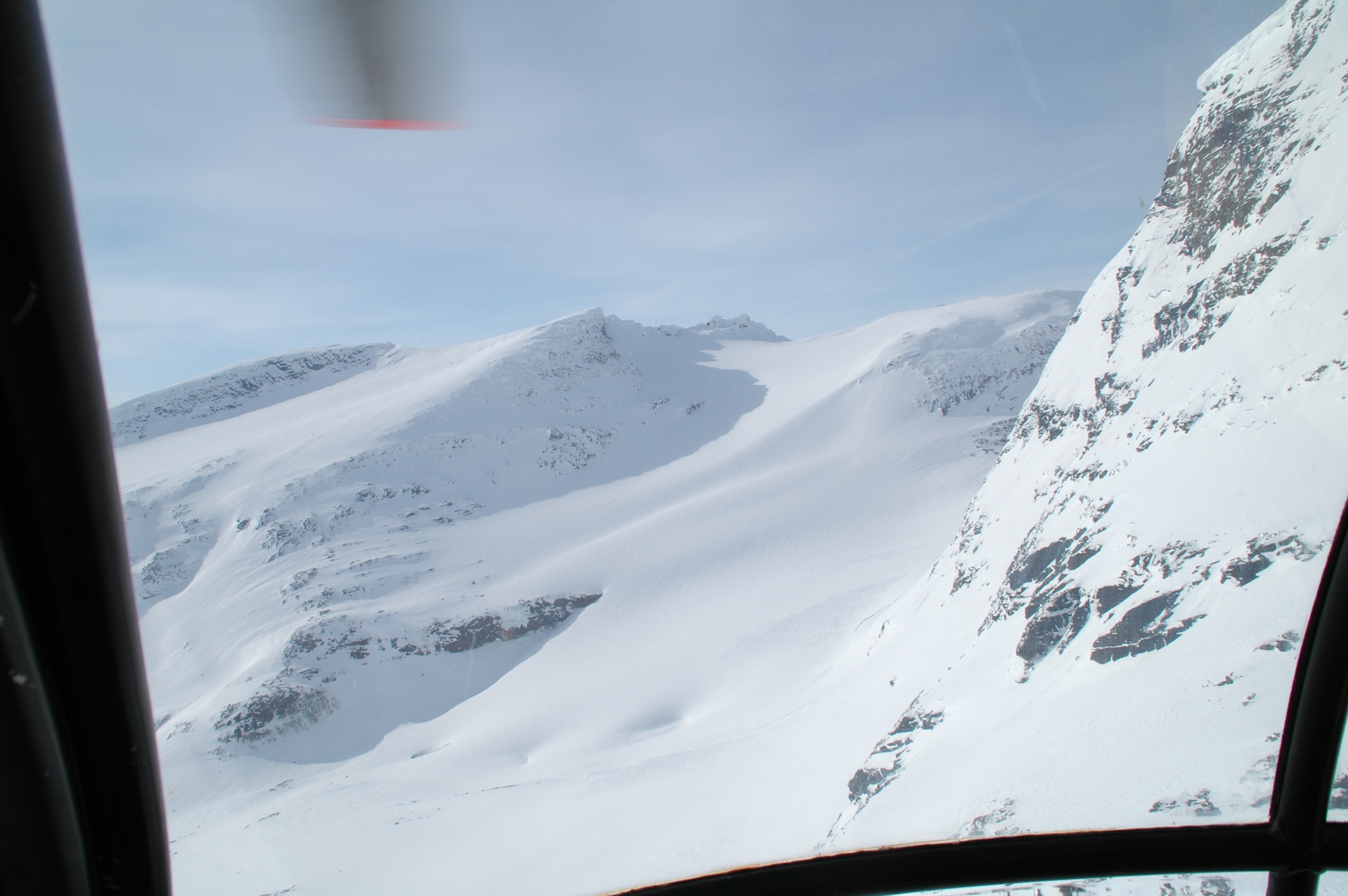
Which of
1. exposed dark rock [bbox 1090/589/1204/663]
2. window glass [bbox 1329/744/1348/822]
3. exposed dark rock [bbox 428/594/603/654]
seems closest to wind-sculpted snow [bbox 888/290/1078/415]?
exposed dark rock [bbox 428/594/603/654]

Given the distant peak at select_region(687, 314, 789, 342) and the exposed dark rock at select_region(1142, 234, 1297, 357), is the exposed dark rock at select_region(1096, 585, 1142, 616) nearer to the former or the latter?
the exposed dark rock at select_region(1142, 234, 1297, 357)

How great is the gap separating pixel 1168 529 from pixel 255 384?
118 m

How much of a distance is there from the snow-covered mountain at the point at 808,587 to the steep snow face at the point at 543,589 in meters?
0.30

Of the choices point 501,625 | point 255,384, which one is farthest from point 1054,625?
point 255,384

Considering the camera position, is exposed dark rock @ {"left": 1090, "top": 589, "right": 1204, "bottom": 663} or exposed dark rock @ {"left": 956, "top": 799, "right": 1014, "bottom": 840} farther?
exposed dark rock @ {"left": 1090, "top": 589, "right": 1204, "bottom": 663}

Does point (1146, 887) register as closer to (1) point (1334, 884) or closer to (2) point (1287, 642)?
(1) point (1334, 884)

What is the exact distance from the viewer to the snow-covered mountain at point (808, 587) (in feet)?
18.1

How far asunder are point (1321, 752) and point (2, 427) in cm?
376

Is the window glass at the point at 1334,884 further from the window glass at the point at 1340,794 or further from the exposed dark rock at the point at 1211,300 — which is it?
the exposed dark rock at the point at 1211,300

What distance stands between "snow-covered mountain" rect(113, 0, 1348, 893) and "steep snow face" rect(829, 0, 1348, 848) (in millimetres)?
87

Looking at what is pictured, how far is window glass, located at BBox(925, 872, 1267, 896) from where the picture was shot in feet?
7.28

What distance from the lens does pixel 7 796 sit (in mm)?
1770

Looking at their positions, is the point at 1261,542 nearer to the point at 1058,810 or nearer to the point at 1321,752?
the point at 1058,810

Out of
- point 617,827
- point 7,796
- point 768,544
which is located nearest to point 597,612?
point 768,544
